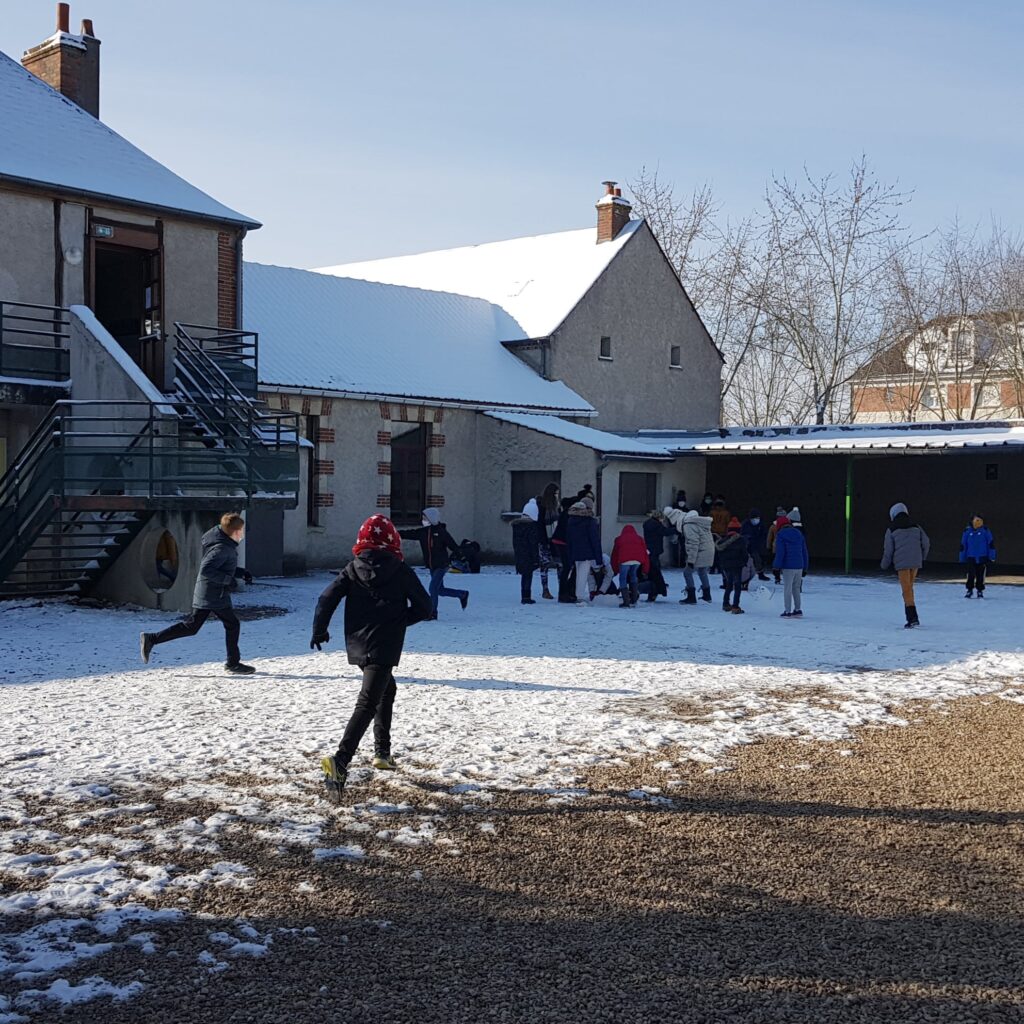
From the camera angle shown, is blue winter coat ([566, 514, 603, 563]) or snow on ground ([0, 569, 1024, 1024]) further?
blue winter coat ([566, 514, 603, 563])

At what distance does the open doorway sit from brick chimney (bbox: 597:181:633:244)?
13999 mm

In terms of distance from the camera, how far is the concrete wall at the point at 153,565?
15086 mm

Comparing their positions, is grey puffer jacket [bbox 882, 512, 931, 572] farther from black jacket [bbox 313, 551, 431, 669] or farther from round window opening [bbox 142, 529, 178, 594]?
black jacket [bbox 313, 551, 431, 669]

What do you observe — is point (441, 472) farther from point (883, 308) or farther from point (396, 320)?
point (883, 308)

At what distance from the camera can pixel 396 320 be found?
28.0 m

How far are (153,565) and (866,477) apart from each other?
789 inches

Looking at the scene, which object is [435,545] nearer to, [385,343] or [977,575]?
[977,575]

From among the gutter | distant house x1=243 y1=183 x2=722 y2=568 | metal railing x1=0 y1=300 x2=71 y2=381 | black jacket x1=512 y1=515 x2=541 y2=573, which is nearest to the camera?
metal railing x1=0 y1=300 x2=71 y2=381

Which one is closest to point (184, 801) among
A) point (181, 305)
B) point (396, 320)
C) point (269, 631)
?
point (269, 631)

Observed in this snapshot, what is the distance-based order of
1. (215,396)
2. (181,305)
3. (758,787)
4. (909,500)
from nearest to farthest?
(758,787), (215,396), (181,305), (909,500)

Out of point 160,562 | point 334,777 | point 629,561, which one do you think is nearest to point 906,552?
point 629,561

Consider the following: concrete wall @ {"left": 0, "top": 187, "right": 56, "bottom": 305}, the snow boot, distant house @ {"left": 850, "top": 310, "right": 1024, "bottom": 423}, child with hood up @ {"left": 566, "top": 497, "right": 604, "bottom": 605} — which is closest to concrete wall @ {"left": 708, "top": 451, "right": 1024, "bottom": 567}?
distant house @ {"left": 850, "top": 310, "right": 1024, "bottom": 423}

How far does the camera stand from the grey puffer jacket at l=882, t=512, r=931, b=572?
14578 millimetres

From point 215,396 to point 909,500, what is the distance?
18.9 metres
